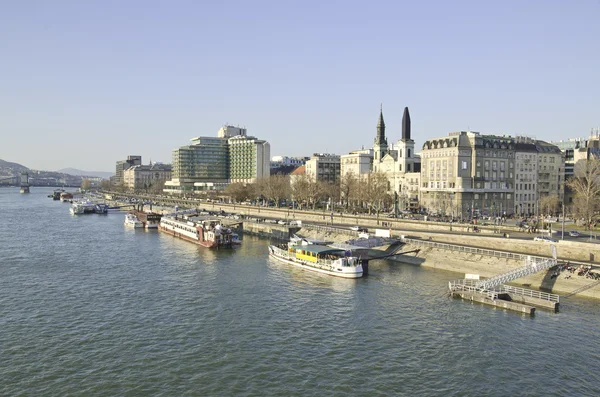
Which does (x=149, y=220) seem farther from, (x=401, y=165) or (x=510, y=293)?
(x=510, y=293)

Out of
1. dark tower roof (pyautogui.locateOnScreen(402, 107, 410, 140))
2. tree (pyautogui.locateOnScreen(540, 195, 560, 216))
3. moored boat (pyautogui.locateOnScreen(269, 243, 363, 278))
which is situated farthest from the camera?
dark tower roof (pyautogui.locateOnScreen(402, 107, 410, 140))

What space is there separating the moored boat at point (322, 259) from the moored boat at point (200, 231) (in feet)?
51.3

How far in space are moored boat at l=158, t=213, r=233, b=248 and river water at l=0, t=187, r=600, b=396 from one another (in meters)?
24.5

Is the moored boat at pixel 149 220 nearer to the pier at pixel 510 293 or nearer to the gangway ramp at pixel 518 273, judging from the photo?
the pier at pixel 510 293

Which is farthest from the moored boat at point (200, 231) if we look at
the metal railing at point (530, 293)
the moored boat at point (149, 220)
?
the metal railing at point (530, 293)

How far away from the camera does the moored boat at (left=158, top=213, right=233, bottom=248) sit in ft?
290

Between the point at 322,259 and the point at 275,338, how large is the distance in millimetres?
27312

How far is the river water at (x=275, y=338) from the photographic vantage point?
30.9 metres

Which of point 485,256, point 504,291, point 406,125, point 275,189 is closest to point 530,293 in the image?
point 504,291

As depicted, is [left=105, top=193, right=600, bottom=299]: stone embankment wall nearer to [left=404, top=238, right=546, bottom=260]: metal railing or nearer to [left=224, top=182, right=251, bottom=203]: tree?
[left=404, top=238, right=546, bottom=260]: metal railing

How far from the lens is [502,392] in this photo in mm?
30062

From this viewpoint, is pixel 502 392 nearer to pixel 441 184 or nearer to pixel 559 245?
pixel 559 245

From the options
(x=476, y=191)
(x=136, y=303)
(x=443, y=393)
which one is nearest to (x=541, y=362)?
(x=443, y=393)

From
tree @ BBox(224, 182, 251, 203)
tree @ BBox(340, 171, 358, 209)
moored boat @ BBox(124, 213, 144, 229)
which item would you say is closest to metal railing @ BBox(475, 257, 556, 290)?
tree @ BBox(340, 171, 358, 209)
